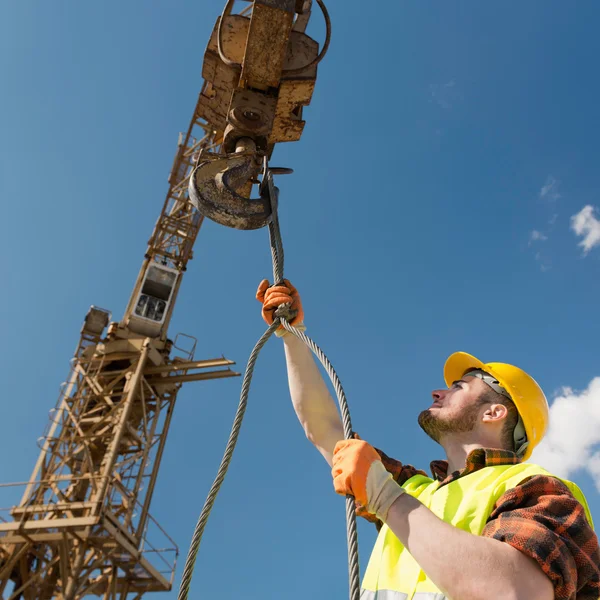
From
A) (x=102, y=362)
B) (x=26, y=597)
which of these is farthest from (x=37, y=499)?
(x=102, y=362)

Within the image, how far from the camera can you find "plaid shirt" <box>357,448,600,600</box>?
5.25ft

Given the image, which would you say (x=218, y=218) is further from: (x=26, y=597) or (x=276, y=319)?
(x=26, y=597)

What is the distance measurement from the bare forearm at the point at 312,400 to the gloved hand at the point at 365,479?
1034mm

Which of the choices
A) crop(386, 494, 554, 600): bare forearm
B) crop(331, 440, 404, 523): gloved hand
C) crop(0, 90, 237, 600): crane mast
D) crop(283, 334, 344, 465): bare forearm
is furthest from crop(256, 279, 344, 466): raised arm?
crop(0, 90, 237, 600): crane mast

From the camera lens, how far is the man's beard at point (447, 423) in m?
2.62

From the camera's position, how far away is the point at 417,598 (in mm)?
1879

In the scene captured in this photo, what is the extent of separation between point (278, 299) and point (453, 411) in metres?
0.96

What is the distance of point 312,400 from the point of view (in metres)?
3.00

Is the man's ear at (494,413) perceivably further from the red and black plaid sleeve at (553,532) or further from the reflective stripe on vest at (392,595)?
the reflective stripe on vest at (392,595)

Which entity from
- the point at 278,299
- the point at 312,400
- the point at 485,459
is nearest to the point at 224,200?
the point at 278,299

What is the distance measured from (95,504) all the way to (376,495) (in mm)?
10888

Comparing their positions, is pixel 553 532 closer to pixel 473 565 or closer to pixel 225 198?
pixel 473 565

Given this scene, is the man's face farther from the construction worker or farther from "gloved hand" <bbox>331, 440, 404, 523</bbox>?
"gloved hand" <bbox>331, 440, 404, 523</bbox>

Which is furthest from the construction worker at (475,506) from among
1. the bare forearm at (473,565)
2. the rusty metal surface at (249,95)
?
the rusty metal surface at (249,95)
